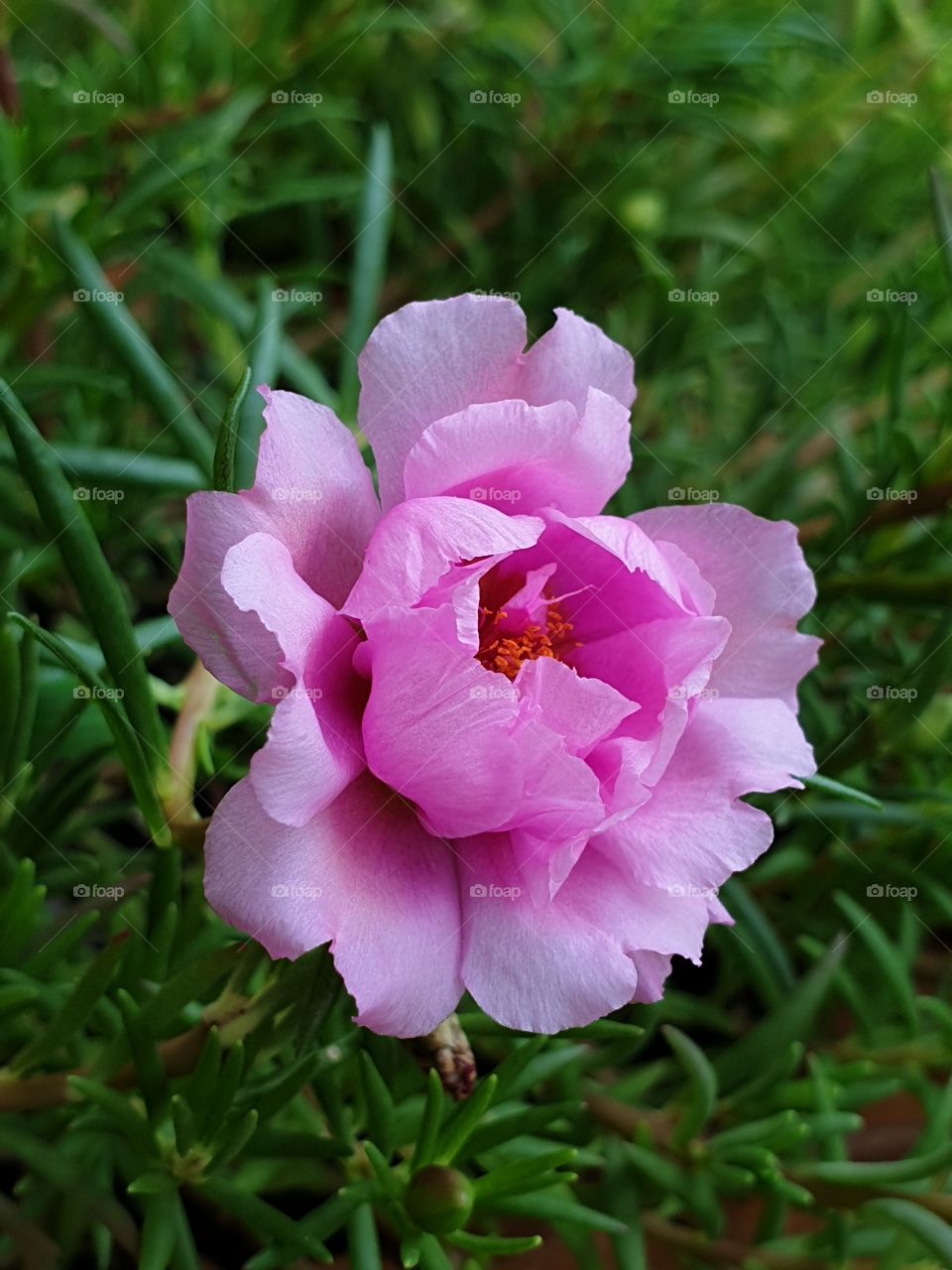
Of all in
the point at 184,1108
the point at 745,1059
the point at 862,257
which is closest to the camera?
the point at 184,1108

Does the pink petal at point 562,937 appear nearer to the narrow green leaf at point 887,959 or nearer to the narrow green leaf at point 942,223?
the narrow green leaf at point 887,959

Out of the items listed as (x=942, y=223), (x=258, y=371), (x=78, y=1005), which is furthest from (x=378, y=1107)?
(x=942, y=223)

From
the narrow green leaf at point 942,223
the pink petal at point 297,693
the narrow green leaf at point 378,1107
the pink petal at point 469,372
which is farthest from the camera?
the narrow green leaf at point 942,223

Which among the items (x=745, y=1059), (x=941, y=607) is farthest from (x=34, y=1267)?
(x=941, y=607)

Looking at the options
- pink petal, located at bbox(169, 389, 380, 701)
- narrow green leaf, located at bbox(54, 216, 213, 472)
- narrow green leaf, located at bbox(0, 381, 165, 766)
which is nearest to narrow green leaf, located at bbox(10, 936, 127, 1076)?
narrow green leaf, located at bbox(0, 381, 165, 766)

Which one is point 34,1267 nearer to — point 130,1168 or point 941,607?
point 130,1168

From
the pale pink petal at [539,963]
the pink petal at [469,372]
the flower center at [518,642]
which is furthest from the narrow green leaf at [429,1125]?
the pink petal at [469,372]
